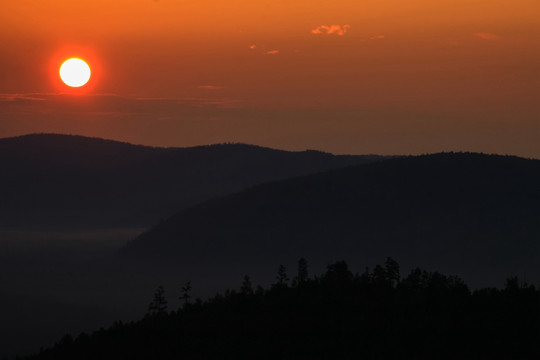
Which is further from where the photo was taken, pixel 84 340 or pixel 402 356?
pixel 84 340

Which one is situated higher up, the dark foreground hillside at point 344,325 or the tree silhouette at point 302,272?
the tree silhouette at point 302,272

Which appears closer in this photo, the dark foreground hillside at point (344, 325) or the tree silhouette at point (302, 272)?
the dark foreground hillside at point (344, 325)

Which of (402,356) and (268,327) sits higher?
(268,327)

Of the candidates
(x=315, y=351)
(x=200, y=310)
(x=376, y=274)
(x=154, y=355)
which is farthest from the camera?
(x=200, y=310)

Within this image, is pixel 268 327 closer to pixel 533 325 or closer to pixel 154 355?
pixel 154 355

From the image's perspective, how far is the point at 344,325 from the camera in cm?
13038

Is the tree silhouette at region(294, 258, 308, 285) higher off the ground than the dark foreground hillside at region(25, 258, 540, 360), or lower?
higher

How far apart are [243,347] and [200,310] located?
32.3 m

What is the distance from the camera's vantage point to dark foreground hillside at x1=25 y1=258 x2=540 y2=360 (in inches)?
4678

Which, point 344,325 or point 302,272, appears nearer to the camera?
point 344,325

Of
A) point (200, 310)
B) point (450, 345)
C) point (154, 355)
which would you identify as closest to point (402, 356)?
point (450, 345)

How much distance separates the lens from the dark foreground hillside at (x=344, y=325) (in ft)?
390

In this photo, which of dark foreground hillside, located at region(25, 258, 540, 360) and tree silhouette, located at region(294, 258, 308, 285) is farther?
tree silhouette, located at region(294, 258, 308, 285)

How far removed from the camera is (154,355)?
443ft
